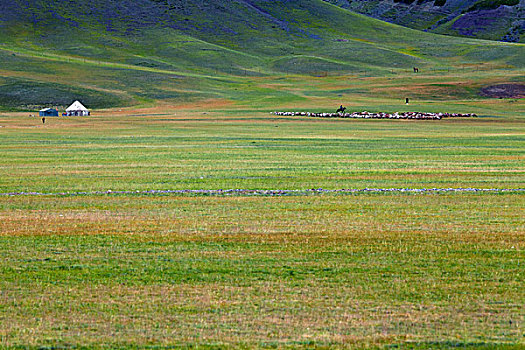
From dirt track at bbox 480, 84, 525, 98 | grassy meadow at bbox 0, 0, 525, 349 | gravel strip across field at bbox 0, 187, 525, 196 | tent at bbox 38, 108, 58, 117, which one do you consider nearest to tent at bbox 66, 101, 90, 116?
tent at bbox 38, 108, 58, 117

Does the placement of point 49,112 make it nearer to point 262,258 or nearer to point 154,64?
point 154,64

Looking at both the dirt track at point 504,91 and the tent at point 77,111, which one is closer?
the tent at point 77,111

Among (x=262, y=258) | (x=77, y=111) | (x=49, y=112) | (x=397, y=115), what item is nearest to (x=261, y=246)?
(x=262, y=258)

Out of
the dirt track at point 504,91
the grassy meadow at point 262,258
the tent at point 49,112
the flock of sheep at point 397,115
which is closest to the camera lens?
the grassy meadow at point 262,258

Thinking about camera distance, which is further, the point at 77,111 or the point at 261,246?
the point at 77,111

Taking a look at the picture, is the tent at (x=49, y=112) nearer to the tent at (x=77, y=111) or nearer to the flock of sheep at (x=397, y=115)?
the tent at (x=77, y=111)

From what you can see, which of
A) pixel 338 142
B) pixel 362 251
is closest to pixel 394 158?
pixel 338 142

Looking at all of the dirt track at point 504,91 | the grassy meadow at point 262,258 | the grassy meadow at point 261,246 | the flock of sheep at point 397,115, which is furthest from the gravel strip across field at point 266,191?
the dirt track at point 504,91

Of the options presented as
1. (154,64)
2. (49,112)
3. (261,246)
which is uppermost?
(261,246)

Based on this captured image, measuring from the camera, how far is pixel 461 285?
38.3 feet

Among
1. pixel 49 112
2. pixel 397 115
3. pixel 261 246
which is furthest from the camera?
pixel 49 112

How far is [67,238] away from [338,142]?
3250 cm

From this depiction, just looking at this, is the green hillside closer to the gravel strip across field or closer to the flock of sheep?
the flock of sheep

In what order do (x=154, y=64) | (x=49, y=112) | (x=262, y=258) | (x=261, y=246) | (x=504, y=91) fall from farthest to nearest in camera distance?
(x=154, y=64) → (x=504, y=91) → (x=49, y=112) → (x=261, y=246) → (x=262, y=258)
